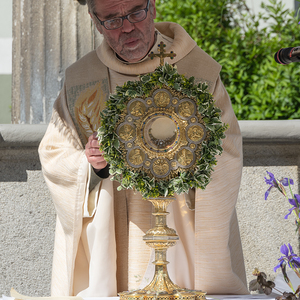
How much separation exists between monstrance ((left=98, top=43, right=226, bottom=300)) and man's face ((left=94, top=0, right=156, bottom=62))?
471mm

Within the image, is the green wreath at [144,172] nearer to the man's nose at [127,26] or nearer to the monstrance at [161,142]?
the monstrance at [161,142]

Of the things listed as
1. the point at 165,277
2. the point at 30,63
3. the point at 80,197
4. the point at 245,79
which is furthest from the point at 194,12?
the point at 165,277

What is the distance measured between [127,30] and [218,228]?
0.94 metres

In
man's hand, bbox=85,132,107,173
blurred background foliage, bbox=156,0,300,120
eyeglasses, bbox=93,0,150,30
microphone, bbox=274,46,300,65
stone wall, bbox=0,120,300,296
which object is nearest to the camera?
microphone, bbox=274,46,300,65

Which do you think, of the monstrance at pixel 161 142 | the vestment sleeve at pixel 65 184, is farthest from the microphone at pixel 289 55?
the vestment sleeve at pixel 65 184

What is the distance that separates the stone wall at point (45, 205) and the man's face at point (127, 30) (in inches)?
38.5

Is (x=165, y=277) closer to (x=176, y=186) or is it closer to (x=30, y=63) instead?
(x=176, y=186)

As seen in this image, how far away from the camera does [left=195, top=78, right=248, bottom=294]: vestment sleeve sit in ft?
7.64

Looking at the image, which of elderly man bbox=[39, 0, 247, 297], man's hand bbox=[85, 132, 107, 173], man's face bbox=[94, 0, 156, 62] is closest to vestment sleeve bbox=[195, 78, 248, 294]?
elderly man bbox=[39, 0, 247, 297]

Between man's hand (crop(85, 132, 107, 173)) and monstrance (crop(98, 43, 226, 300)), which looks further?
man's hand (crop(85, 132, 107, 173))

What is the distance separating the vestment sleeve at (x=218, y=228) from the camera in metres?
2.33

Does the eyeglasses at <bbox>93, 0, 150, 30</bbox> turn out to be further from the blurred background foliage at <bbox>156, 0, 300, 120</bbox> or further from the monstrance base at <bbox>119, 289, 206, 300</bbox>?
the blurred background foliage at <bbox>156, 0, 300, 120</bbox>

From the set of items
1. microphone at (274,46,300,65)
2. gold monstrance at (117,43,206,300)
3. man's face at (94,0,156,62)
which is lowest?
gold monstrance at (117,43,206,300)

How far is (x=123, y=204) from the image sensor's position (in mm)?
2488
